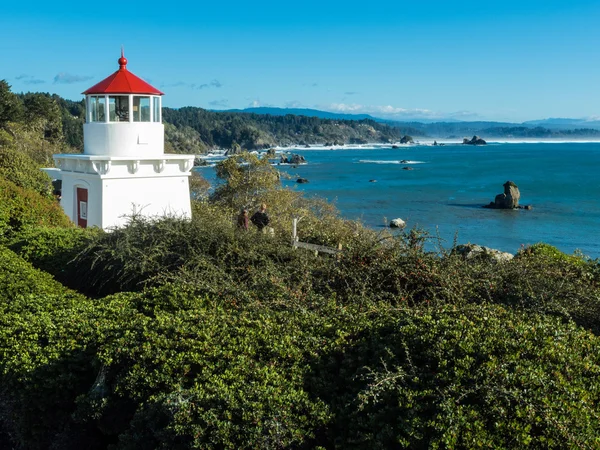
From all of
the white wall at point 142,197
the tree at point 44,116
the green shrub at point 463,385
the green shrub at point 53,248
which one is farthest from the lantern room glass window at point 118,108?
the tree at point 44,116

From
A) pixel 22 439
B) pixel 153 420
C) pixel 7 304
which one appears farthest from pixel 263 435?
pixel 7 304

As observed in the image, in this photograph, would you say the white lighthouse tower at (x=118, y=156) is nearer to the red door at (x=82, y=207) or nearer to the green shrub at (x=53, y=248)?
the red door at (x=82, y=207)

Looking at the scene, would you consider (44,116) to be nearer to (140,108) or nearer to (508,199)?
(508,199)

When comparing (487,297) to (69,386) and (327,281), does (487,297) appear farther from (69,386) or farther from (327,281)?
(69,386)

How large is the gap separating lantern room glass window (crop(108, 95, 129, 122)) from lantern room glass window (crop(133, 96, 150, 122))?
21 cm

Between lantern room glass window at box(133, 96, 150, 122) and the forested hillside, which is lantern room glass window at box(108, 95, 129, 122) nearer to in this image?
lantern room glass window at box(133, 96, 150, 122)

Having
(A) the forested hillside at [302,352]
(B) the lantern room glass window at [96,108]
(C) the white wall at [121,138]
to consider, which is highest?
(B) the lantern room glass window at [96,108]

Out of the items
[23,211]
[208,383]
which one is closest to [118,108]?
[23,211]

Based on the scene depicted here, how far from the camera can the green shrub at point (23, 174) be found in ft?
58.1

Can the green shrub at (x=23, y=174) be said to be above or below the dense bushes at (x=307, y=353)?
above

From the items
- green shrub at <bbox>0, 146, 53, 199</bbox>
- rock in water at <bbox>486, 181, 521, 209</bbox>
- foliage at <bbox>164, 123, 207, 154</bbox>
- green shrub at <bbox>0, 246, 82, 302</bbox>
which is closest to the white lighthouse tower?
green shrub at <bbox>0, 146, 53, 199</bbox>

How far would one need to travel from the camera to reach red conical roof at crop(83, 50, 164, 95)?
1588cm

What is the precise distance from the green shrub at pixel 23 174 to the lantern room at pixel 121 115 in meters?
2.71

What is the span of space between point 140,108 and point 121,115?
0.55 metres
